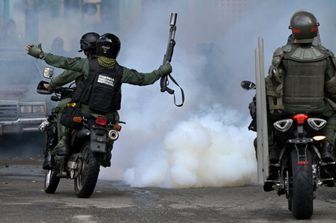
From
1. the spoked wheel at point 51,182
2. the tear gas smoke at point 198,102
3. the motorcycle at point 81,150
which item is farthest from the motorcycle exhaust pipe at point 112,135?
the tear gas smoke at point 198,102

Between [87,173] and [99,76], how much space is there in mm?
962

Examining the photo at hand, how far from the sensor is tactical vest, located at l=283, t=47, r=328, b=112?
7770mm

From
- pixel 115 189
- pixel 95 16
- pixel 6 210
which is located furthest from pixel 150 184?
pixel 95 16

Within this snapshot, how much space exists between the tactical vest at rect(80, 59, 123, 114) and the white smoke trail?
4.37 ft

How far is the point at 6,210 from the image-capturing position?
8.30 metres

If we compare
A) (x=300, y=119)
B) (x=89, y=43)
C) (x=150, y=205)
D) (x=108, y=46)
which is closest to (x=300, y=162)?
(x=300, y=119)

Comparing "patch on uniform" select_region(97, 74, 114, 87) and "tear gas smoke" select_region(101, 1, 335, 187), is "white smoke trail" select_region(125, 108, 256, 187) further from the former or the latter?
"patch on uniform" select_region(97, 74, 114, 87)

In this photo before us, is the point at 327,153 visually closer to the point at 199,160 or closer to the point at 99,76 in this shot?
the point at 99,76

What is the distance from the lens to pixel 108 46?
934 cm

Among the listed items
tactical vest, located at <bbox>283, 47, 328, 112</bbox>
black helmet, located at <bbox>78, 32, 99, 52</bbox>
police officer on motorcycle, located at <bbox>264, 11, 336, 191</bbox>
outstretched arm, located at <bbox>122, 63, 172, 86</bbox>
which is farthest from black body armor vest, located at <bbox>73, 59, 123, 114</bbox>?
tactical vest, located at <bbox>283, 47, 328, 112</bbox>

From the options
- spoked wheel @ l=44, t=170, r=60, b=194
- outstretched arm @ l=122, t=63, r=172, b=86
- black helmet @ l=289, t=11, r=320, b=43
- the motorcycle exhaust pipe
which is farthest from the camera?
spoked wheel @ l=44, t=170, r=60, b=194

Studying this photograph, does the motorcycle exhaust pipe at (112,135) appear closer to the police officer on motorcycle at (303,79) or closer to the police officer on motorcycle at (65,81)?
the police officer on motorcycle at (65,81)

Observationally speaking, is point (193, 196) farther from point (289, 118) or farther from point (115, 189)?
point (289, 118)

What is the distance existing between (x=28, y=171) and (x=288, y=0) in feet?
15.9
